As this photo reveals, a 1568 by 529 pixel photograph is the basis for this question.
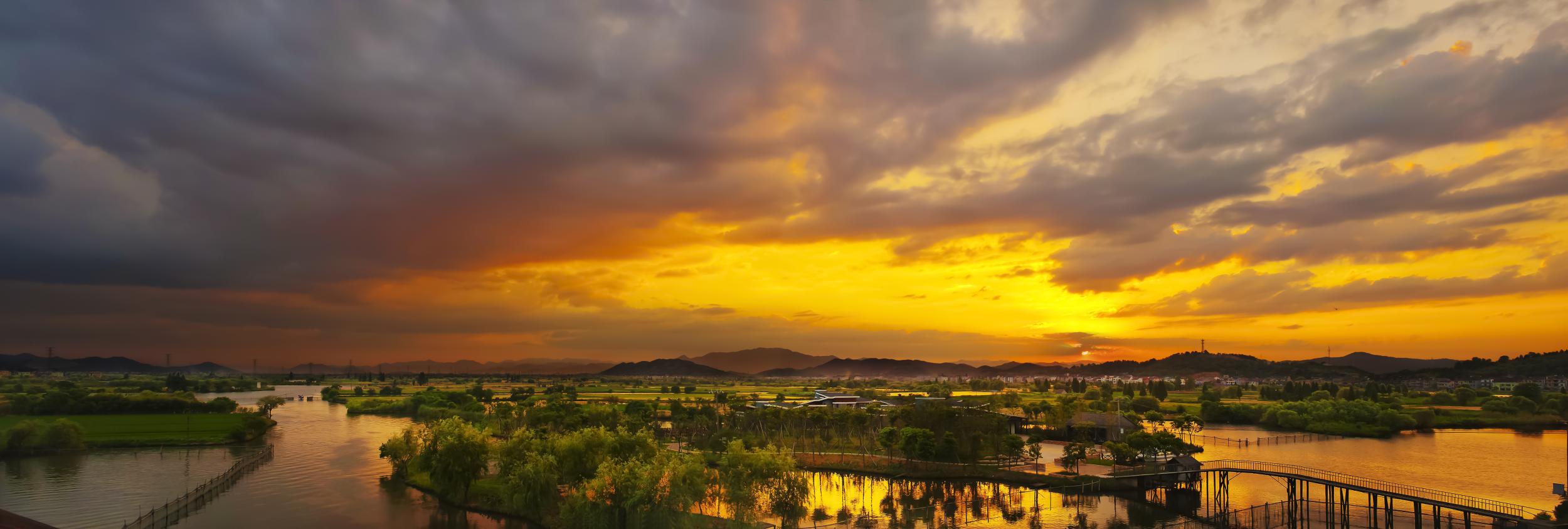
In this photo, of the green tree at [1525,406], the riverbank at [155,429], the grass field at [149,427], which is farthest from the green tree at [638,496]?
the green tree at [1525,406]

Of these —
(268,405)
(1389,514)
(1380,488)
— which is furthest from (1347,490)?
(268,405)

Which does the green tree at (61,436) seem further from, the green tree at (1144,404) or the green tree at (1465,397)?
the green tree at (1465,397)

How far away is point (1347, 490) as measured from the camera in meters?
47.8

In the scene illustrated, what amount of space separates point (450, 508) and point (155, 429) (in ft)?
209

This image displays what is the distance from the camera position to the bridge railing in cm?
4547

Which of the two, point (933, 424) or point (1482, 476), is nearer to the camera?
point (1482, 476)

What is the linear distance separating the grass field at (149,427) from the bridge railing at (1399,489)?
3920 inches

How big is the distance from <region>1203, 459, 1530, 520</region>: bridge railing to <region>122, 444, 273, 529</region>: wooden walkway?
66852mm

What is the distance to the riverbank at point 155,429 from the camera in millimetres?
82562

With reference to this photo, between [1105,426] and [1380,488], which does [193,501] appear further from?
[1380,488]

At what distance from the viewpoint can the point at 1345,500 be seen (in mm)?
47969

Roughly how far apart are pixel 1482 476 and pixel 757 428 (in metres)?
61.8

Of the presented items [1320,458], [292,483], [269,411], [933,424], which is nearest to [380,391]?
[269,411]

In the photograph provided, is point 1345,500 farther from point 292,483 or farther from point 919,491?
point 292,483
